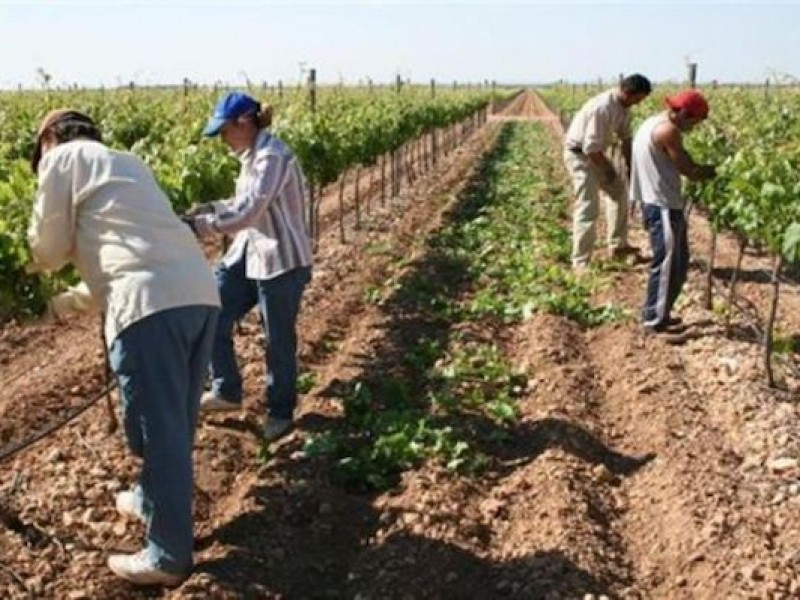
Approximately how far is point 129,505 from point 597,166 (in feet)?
20.7

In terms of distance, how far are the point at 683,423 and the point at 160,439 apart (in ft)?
10.9

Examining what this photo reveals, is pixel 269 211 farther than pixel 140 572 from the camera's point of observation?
Yes

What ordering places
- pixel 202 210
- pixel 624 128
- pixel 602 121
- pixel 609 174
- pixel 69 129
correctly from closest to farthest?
1. pixel 69 129
2. pixel 202 210
3. pixel 602 121
4. pixel 624 128
5. pixel 609 174

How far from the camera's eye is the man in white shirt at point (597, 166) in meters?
9.39

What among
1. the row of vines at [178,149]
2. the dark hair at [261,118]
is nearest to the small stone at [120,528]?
the row of vines at [178,149]

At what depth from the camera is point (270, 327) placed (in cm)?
557

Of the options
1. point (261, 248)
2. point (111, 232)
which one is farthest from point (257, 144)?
point (111, 232)

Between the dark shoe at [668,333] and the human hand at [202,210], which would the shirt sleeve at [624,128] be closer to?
the dark shoe at [668,333]

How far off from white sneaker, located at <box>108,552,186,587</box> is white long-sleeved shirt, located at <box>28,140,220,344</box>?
3.10 ft

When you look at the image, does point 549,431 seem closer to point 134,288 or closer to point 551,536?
point 551,536

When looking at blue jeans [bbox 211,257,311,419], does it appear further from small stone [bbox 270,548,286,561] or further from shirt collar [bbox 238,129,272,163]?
small stone [bbox 270,548,286,561]

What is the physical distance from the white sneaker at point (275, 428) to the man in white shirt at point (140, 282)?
1.58 meters

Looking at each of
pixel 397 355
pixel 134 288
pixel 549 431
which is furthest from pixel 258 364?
pixel 134 288

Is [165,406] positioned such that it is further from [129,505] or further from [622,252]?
[622,252]
